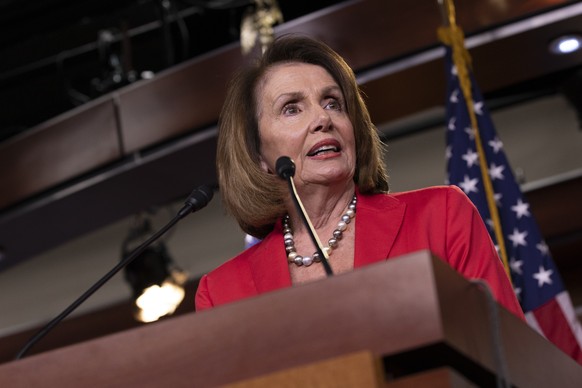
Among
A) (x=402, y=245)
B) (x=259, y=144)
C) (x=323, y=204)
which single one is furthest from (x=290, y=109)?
(x=402, y=245)

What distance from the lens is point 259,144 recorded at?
2736 millimetres

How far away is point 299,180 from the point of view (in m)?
2.54

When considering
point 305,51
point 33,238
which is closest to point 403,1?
point 305,51

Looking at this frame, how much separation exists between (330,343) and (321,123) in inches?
41.7

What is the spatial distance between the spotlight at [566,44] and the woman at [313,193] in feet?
6.24

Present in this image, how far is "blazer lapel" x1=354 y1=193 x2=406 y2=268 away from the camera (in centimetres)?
230

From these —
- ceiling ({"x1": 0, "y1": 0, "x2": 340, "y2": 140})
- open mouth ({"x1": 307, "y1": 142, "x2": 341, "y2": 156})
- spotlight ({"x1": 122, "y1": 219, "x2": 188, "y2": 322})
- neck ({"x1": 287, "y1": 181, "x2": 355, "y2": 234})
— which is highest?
ceiling ({"x1": 0, "y1": 0, "x2": 340, "y2": 140})

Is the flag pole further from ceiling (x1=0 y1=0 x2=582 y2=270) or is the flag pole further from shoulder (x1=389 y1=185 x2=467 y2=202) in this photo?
shoulder (x1=389 y1=185 x2=467 y2=202)

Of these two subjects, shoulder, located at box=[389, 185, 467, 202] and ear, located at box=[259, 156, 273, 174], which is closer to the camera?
shoulder, located at box=[389, 185, 467, 202]

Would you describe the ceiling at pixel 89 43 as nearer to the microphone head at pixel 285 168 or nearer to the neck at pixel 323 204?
the neck at pixel 323 204

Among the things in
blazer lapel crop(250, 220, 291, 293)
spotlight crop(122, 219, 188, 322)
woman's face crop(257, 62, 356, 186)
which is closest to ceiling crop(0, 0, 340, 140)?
spotlight crop(122, 219, 188, 322)

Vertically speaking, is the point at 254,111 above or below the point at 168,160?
below

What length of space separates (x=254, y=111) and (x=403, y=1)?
1793 millimetres

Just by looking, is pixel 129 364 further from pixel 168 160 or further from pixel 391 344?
pixel 168 160
